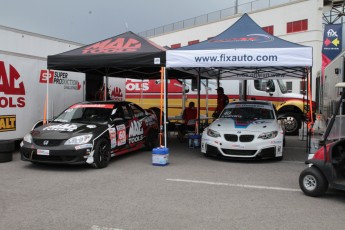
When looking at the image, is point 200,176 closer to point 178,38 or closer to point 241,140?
point 241,140

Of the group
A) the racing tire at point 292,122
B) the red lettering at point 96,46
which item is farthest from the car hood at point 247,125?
the racing tire at point 292,122

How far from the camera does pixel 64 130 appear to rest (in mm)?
7992

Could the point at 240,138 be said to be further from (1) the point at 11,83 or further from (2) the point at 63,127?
(1) the point at 11,83

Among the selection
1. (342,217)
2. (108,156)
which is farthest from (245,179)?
(108,156)

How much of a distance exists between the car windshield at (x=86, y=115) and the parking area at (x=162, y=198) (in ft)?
3.87

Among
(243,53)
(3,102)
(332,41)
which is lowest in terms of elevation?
(3,102)

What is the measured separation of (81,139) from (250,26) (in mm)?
5578

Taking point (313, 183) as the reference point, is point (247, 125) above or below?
above

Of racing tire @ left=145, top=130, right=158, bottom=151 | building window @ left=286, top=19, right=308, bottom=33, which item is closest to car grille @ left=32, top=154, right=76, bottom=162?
racing tire @ left=145, top=130, right=158, bottom=151

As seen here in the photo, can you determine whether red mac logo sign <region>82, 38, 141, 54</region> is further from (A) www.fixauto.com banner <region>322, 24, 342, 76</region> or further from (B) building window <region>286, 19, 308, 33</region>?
(B) building window <region>286, 19, 308, 33</region>

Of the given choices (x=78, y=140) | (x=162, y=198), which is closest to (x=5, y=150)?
(x=78, y=140)

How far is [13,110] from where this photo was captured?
951cm

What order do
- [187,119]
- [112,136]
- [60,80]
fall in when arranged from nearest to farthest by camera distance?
[112,136]
[60,80]
[187,119]

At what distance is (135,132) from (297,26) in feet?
87.1
